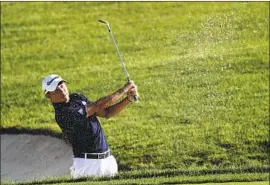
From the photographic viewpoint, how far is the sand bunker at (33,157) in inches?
581

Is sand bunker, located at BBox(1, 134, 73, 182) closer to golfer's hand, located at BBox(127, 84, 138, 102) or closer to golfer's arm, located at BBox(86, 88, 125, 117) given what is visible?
golfer's arm, located at BBox(86, 88, 125, 117)

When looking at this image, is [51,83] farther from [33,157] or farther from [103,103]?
[33,157]

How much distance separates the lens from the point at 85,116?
985 centimetres

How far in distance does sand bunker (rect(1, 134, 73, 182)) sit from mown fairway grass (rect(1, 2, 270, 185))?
0.88 m

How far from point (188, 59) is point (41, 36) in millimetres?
6075

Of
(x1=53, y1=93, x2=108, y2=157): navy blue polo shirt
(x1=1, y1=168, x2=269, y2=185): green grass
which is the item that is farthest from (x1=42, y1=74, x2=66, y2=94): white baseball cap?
(x1=1, y1=168, x2=269, y2=185): green grass

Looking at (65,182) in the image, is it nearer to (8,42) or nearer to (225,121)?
(225,121)

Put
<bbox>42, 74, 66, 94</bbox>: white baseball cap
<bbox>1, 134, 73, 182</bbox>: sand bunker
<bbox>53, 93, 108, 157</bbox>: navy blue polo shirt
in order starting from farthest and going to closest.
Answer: <bbox>1, 134, 73, 182</bbox>: sand bunker, <bbox>53, 93, 108, 157</bbox>: navy blue polo shirt, <bbox>42, 74, 66, 94</bbox>: white baseball cap

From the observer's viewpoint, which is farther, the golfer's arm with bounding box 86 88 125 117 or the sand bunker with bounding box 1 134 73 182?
the sand bunker with bounding box 1 134 73 182

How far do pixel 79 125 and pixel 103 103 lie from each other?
1.28ft

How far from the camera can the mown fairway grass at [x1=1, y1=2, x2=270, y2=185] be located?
614 inches

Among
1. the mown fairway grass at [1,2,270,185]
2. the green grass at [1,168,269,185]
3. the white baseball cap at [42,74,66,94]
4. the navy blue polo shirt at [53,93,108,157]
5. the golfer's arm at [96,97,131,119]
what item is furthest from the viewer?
the mown fairway grass at [1,2,270,185]

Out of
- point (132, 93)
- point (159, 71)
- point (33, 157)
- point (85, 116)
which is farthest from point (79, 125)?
point (159, 71)

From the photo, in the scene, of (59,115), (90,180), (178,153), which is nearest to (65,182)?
(90,180)
